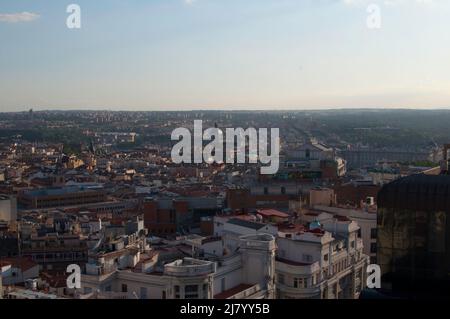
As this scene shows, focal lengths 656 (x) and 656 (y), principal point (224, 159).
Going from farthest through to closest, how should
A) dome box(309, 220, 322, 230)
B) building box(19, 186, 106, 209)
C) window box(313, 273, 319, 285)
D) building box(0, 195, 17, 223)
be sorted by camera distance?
building box(19, 186, 106, 209), building box(0, 195, 17, 223), dome box(309, 220, 322, 230), window box(313, 273, 319, 285)

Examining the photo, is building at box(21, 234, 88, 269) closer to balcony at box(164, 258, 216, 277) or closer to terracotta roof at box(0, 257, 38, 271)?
terracotta roof at box(0, 257, 38, 271)

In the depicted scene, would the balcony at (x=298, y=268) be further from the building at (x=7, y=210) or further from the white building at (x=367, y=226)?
the building at (x=7, y=210)

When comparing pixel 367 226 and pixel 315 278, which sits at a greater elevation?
pixel 367 226

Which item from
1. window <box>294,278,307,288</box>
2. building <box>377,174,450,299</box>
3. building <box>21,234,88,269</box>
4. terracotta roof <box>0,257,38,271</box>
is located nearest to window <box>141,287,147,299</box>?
window <box>294,278,307,288</box>

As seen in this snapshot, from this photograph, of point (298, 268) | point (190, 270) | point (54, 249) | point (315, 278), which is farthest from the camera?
point (54, 249)

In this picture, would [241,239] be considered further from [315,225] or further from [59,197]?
[59,197]

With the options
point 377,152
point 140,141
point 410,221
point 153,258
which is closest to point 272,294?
point 153,258

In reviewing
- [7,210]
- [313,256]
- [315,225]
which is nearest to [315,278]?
[313,256]

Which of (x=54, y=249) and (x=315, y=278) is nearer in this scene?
(x=315, y=278)
